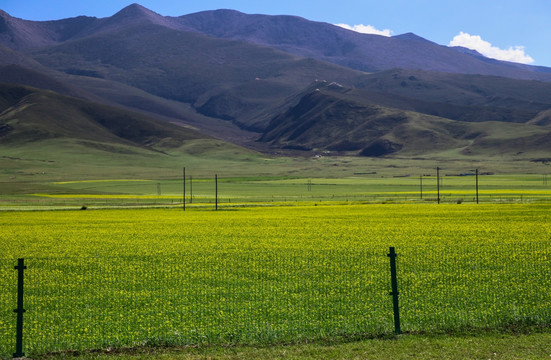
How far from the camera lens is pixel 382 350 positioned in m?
12.1

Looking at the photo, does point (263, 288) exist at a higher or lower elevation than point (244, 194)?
lower

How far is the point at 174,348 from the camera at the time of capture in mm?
12523

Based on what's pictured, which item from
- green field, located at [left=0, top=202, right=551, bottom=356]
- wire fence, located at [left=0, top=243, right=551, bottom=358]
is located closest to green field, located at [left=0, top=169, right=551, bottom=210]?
green field, located at [left=0, top=202, right=551, bottom=356]

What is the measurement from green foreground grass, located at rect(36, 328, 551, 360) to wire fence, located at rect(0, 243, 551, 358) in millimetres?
441

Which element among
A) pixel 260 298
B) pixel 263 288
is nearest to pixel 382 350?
pixel 260 298

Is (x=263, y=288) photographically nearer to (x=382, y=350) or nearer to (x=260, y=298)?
(x=260, y=298)

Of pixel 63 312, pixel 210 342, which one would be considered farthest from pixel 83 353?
pixel 63 312

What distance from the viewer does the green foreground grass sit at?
11727mm

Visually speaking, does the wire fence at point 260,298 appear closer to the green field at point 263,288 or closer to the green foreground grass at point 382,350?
the green field at point 263,288

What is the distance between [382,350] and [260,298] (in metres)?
5.37

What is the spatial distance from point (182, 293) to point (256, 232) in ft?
76.8

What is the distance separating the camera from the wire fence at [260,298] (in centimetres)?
1338

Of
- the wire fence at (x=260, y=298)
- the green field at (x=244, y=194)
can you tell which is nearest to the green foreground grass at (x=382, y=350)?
the wire fence at (x=260, y=298)

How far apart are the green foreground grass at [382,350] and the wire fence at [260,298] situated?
0.44 m
